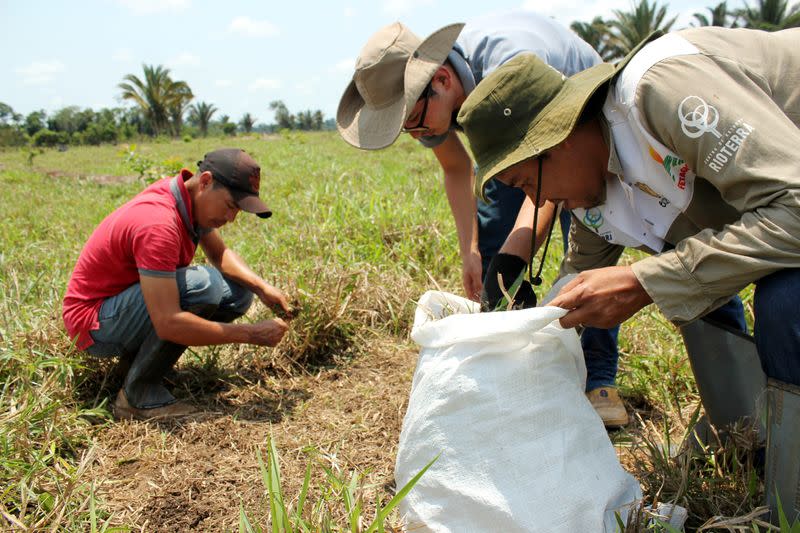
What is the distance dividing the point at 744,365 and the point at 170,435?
1.80 meters

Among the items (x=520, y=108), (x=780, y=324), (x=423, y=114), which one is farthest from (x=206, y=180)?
(x=780, y=324)

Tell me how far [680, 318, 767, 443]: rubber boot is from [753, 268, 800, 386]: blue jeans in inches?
10.0

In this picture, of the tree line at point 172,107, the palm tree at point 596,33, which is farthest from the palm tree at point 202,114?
the palm tree at point 596,33

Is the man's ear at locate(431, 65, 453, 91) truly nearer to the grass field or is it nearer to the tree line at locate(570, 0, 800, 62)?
the grass field

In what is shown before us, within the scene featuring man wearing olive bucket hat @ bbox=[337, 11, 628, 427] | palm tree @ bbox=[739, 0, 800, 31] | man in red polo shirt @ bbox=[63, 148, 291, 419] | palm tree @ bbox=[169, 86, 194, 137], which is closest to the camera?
man wearing olive bucket hat @ bbox=[337, 11, 628, 427]

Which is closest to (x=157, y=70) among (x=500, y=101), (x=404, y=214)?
(x=404, y=214)

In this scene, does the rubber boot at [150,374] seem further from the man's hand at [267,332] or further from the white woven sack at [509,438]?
the white woven sack at [509,438]

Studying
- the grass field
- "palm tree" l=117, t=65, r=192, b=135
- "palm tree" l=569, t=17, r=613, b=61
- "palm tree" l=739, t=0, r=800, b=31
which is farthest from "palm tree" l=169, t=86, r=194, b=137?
the grass field

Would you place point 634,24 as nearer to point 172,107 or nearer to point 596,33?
point 596,33

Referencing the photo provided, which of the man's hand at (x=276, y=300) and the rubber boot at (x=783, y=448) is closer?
the rubber boot at (x=783, y=448)

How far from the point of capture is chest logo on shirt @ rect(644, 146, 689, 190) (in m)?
1.22

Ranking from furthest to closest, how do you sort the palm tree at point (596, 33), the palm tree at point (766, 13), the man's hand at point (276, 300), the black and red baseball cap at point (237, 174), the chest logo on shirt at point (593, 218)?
1. the palm tree at point (596, 33)
2. the palm tree at point (766, 13)
3. the man's hand at point (276, 300)
4. the black and red baseball cap at point (237, 174)
5. the chest logo on shirt at point (593, 218)

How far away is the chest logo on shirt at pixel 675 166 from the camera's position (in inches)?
48.1

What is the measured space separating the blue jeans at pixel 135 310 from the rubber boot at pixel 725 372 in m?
1.72
